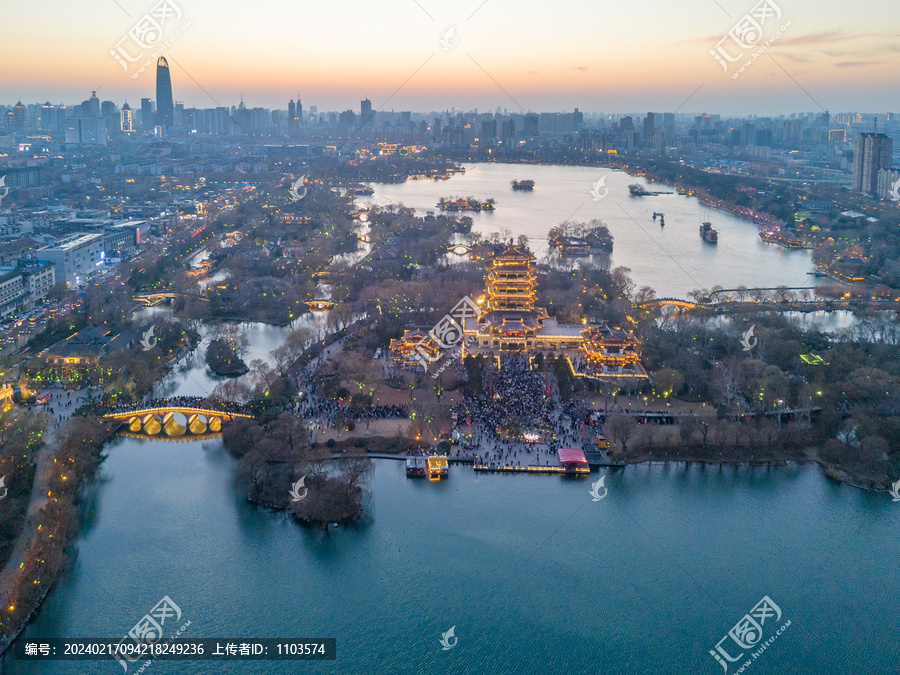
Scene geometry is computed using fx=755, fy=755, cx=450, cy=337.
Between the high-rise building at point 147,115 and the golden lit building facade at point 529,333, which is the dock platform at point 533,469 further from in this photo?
the high-rise building at point 147,115

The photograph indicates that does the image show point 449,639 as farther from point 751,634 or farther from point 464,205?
point 464,205

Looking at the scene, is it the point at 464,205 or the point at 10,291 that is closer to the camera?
Result: the point at 10,291

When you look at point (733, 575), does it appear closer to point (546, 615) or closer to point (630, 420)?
point (546, 615)

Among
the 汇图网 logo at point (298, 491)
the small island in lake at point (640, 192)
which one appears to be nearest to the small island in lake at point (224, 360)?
the 汇图网 logo at point (298, 491)

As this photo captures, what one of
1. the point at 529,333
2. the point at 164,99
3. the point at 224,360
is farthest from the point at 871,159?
the point at 164,99

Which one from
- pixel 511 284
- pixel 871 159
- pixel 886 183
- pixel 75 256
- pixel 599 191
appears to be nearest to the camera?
pixel 511 284

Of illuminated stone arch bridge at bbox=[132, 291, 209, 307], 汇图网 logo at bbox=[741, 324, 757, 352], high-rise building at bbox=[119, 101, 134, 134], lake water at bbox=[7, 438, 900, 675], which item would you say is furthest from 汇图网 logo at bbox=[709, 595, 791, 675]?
high-rise building at bbox=[119, 101, 134, 134]

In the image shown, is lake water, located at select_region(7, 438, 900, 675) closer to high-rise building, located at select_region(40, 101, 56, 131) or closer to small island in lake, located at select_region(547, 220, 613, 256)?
small island in lake, located at select_region(547, 220, 613, 256)

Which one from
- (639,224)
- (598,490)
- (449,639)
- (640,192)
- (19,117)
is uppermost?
(19,117)
